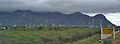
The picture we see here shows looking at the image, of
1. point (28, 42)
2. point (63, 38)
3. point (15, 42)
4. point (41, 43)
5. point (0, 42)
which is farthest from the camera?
point (63, 38)

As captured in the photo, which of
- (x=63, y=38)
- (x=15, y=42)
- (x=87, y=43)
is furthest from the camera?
(x=63, y=38)

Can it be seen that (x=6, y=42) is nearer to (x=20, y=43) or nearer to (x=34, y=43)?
(x=20, y=43)

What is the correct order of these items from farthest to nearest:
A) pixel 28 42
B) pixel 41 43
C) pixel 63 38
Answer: pixel 63 38
pixel 41 43
pixel 28 42

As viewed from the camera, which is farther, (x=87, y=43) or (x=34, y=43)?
(x=87, y=43)

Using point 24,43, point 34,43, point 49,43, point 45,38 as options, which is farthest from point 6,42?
point 45,38

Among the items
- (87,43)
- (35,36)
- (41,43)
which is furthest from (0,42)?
(87,43)

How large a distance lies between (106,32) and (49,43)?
12.4 metres

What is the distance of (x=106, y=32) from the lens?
63406 mm

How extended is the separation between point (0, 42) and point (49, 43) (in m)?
18.6

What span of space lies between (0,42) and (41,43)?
15866mm

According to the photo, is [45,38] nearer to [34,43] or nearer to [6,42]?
[34,43]

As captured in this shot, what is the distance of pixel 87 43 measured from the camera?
229 ft

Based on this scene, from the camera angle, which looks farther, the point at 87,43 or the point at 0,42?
the point at 87,43

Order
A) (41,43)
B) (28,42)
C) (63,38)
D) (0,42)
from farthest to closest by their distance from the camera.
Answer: (63,38) < (41,43) < (28,42) < (0,42)
